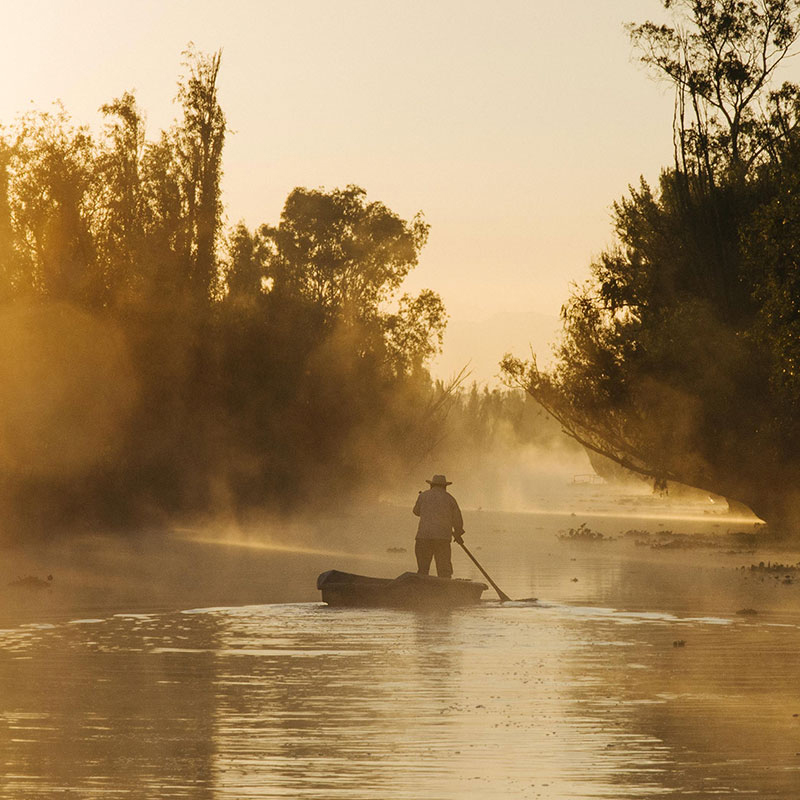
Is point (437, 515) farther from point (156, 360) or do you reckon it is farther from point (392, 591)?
point (156, 360)

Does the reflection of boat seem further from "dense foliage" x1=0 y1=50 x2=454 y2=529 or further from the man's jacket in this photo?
"dense foliage" x1=0 y1=50 x2=454 y2=529

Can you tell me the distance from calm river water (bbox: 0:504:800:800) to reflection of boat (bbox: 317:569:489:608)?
0.53 m

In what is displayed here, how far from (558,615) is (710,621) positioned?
2141 mm

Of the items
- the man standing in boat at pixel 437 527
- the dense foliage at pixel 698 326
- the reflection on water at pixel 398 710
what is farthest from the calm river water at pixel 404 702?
the dense foliage at pixel 698 326

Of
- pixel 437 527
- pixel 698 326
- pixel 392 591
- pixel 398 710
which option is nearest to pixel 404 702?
pixel 398 710

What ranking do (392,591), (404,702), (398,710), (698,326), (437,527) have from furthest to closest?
(698,326) < (437,527) < (392,591) < (404,702) < (398,710)

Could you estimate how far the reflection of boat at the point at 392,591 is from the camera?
2298 cm

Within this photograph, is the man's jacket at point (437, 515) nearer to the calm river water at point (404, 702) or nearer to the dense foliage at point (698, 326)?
the calm river water at point (404, 702)

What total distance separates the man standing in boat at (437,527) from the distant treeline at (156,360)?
2007cm

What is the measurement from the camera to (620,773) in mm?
9867

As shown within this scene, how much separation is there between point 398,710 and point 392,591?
34.8ft

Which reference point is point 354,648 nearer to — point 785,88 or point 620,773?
point 620,773

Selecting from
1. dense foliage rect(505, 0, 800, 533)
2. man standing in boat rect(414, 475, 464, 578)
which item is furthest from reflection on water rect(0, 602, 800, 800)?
dense foliage rect(505, 0, 800, 533)

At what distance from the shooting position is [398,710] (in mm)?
12594
